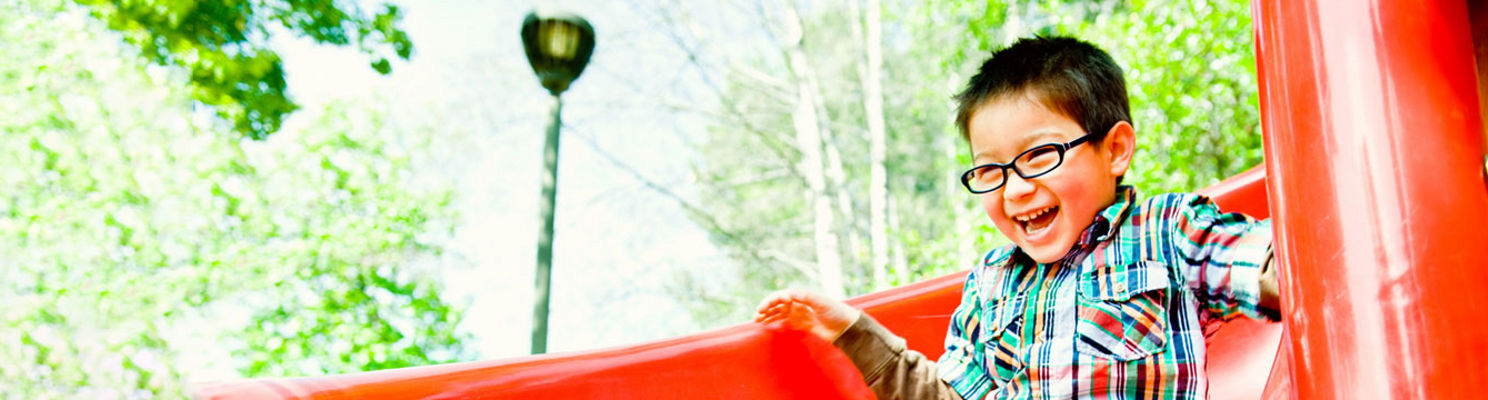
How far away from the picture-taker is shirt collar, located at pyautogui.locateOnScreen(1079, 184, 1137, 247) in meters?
1.05

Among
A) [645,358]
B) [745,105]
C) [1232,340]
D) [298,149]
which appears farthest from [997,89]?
[745,105]

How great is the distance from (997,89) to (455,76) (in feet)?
33.7

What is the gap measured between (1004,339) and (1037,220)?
139 millimetres

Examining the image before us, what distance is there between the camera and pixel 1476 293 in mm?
534

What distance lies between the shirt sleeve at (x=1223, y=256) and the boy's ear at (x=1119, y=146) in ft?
0.35

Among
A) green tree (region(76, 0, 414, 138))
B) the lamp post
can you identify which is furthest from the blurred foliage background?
the lamp post

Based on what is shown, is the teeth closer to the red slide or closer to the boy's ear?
the boy's ear

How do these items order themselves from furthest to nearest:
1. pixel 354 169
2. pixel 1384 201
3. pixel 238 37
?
pixel 354 169, pixel 238 37, pixel 1384 201

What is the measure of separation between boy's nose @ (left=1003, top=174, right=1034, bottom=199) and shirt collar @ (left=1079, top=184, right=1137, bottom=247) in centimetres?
8

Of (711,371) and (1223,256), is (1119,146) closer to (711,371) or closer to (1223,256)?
(1223,256)

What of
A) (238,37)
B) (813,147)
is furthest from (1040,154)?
(813,147)

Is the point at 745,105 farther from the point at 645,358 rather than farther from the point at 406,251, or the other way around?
the point at 645,358

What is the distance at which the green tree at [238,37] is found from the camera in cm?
424

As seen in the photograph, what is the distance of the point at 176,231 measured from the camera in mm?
7184
